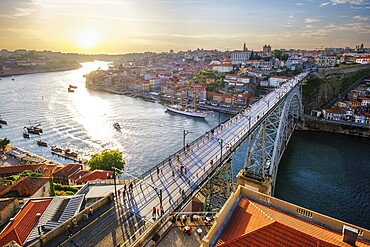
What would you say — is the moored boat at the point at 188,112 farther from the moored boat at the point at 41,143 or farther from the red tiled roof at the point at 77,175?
the red tiled roof at the point at 77,175

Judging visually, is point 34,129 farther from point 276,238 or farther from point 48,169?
point 276,238

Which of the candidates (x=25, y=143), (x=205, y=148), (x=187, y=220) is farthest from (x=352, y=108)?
(x=25, y=143)

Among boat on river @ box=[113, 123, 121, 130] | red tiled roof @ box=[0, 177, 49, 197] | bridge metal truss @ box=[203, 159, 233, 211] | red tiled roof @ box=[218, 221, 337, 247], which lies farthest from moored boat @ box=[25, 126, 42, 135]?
red tiled roof @ box=[218, 221, 337, 247]

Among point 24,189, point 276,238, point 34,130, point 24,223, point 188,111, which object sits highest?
point 276,238

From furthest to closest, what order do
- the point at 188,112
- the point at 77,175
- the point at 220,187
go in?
the point at 188,112 → the point at 77,175 → the point at 220,187

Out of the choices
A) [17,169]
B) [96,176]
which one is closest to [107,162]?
[96,176]

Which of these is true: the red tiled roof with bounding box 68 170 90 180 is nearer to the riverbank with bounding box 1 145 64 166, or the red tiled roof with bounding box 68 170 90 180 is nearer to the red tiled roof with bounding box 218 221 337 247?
the riverbank with bounding box 1 145 64 166
